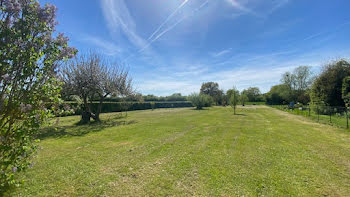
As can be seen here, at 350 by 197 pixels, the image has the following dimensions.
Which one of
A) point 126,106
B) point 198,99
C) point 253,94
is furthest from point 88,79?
point 253,94

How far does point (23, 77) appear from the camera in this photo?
213 cm

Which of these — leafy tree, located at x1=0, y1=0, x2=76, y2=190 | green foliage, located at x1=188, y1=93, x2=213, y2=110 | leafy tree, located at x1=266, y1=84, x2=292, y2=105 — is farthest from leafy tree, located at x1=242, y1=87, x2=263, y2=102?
leafy tree, located at x1=0, y1=0, x2=76, y2=190

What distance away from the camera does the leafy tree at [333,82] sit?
13836 mm

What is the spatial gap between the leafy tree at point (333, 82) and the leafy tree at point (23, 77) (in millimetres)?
21612

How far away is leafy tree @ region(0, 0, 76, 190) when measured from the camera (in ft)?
6.77

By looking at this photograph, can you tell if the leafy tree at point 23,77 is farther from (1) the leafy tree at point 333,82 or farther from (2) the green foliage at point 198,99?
(2) the green foliage at point 198,99

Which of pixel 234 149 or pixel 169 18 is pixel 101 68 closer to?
pixel 169 18

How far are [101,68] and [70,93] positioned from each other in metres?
3.15

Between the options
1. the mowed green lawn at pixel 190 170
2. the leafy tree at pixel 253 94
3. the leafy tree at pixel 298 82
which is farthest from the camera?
the leafy tree at pixel 253 94

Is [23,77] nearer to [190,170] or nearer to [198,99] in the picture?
[190,170]

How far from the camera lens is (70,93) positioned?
433 inches

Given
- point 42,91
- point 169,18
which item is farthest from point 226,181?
point 169,18

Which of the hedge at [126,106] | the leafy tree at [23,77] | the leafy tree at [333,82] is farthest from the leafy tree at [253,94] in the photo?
the leafy tree at [23,77]

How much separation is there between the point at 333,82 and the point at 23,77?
22040mm
